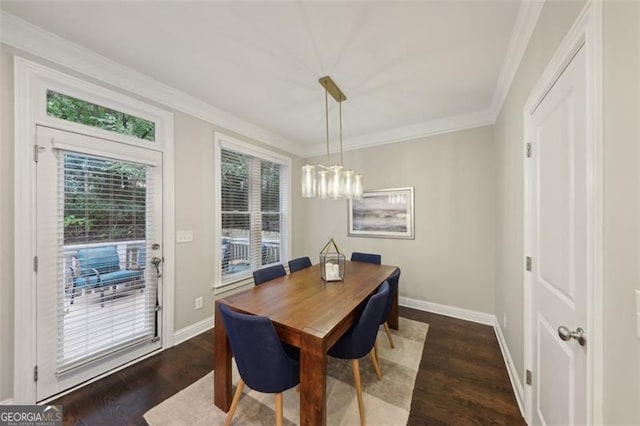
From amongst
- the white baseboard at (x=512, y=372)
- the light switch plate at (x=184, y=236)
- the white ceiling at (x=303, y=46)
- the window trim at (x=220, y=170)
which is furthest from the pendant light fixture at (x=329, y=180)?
the white baseboard at (x=512, y=372)

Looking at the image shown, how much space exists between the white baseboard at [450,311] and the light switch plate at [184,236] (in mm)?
3070

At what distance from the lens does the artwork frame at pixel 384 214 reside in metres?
3.46

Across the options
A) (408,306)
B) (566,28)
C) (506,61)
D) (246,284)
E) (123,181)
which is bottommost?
(408,306)

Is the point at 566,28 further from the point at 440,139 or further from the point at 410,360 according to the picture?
the point at 410,360

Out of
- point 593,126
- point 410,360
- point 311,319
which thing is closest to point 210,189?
point 311,319

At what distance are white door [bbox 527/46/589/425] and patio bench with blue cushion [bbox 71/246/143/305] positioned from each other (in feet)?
10.2

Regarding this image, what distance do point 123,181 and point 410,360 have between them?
3.19 meters

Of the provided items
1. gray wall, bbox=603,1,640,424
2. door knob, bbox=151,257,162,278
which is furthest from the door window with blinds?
gray wall, bbox=603,1,640,424

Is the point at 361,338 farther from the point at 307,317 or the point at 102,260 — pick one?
the point at 102,260

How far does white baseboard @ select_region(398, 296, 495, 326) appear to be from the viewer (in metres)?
2.93

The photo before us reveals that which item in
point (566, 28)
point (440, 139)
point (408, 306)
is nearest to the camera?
point (566, 28)

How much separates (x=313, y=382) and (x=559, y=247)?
1.42 metres

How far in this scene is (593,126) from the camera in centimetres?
80

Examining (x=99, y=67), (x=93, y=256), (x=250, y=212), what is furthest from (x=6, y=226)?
(x=250, y=212)
